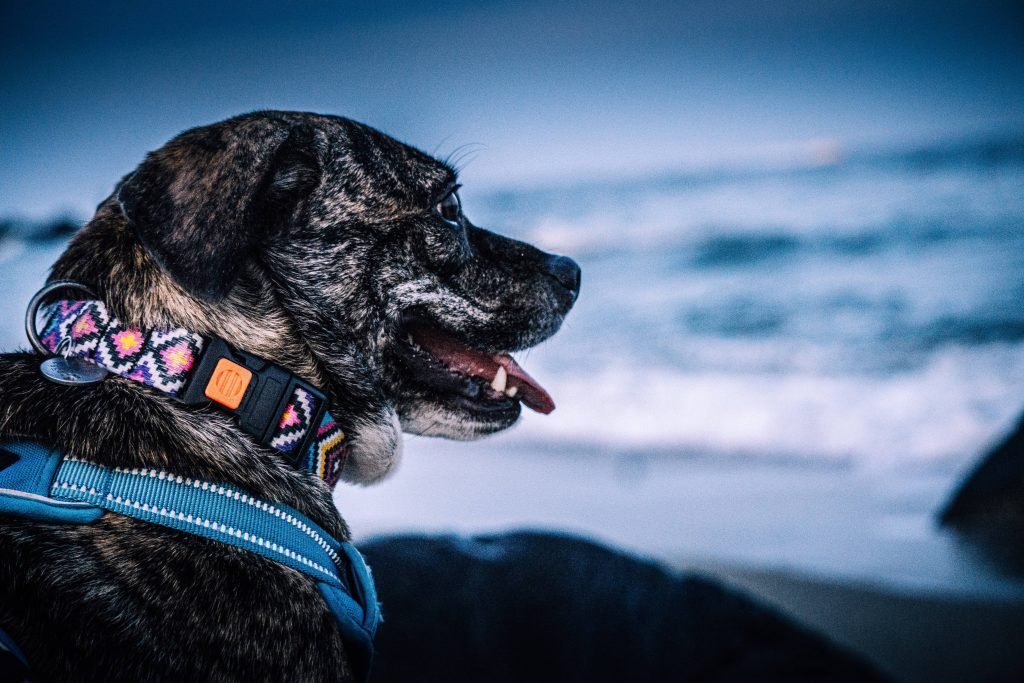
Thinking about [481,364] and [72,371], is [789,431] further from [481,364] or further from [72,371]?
[72,371]

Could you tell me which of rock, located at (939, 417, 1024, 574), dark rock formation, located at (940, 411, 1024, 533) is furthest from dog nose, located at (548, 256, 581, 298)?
dark rock formation, located at (940, 411, 1024, 533)

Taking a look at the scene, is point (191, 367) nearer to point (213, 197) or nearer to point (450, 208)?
point (213, 197)

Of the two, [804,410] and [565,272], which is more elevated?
[804,410]

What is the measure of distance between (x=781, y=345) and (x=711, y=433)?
357 cm

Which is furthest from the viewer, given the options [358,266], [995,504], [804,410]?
[804,410]

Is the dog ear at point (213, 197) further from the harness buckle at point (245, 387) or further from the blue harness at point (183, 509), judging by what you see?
the blue harness at point (183, 509)

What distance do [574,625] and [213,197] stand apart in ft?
4.96

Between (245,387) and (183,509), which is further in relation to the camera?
(245,387)

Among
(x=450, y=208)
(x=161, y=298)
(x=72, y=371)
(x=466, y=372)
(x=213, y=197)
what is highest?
(x=450, y=208)

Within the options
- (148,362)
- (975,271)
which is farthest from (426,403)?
(975,271)

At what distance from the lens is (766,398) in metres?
7.43

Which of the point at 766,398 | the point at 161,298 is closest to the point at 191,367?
the point at 161,298

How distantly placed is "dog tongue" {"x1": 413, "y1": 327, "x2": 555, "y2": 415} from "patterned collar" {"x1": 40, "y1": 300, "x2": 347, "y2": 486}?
56cm

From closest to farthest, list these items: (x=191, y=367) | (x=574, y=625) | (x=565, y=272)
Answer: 1. (x=191, y=367)
2. (x=574, y=625)
3. (x=565, y=272)
